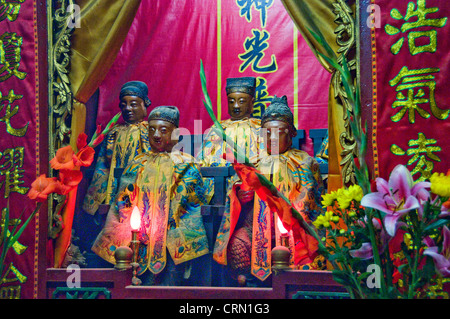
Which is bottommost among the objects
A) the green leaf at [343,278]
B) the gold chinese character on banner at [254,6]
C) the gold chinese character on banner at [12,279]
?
the gold chinese character on banner at [12,279]

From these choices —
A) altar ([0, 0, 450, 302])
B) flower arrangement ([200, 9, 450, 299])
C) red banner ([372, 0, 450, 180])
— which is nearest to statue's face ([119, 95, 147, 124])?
altar ([0, 0, 450, 302])

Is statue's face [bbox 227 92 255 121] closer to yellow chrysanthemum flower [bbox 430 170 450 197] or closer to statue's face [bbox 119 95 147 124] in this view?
statue's face [bbox 119 95 147 124]

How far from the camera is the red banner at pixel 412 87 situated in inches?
116

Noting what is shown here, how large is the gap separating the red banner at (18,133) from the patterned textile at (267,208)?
3.94 ft

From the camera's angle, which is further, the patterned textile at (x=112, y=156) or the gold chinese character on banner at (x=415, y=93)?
the patterned textile at (x=112, y=156)

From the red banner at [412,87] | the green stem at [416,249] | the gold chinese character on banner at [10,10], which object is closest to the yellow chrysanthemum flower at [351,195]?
the green stem at [416,249]

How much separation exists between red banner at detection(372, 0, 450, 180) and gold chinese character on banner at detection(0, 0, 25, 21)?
Result: 229cm

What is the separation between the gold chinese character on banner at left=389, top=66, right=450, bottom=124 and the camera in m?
2.96

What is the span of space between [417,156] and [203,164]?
Answer: 1.74 metres

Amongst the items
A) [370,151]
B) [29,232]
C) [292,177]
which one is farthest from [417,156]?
[29,232]

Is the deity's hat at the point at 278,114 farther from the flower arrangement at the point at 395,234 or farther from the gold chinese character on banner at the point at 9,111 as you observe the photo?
the flower arrangement at the point at 395,234

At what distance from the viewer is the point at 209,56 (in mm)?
4793

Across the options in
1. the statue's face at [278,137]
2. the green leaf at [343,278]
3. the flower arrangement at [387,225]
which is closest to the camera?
the flower arrangement at [387,225]

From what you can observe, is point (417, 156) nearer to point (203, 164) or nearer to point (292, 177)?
point (292, 177)
